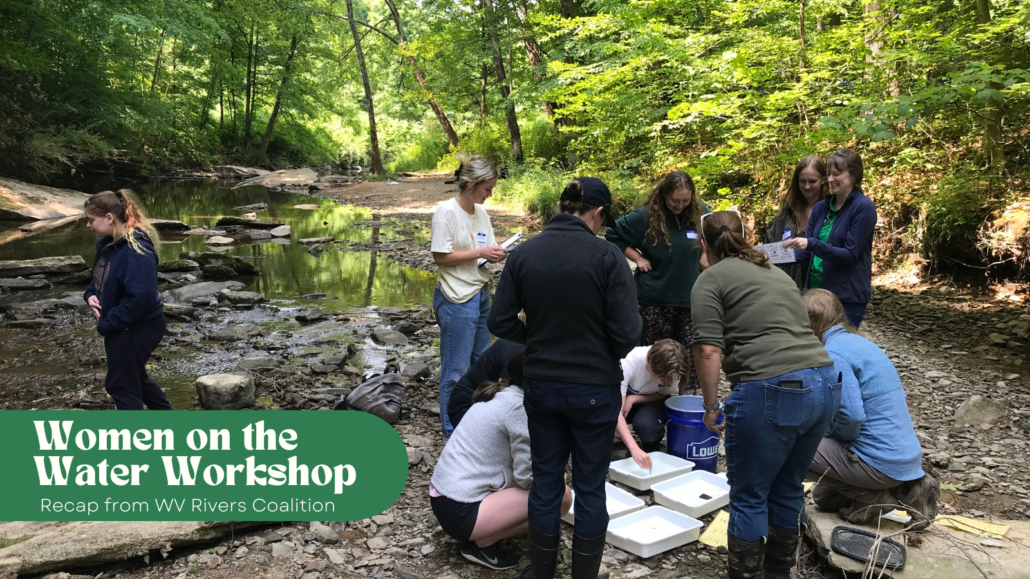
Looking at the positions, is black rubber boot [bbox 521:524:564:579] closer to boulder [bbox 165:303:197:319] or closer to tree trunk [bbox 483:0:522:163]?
boulder [bbox 165:303:197:319]

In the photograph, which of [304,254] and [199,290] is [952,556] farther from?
[304,254]

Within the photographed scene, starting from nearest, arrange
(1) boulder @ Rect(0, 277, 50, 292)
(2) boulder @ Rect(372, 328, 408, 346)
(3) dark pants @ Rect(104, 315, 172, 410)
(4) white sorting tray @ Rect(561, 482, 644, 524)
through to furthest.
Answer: (4) white sorting tray @ Rect(561, 482, 644, 524) < (3) dark pants @ Rect(104, 315, 172, 410) < (2) boulder @ Rect(372, 328, 408, 346) < (1) boulder @ Rect(0, 277, 50, 292)

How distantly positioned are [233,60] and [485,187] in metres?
35.5

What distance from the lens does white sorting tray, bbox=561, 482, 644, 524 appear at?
3.34m

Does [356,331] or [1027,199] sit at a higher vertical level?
[1027,199]

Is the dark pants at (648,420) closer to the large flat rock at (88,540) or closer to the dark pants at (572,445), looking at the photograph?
the dark pants at (572,445)

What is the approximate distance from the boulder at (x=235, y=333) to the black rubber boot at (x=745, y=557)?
19.8 feet

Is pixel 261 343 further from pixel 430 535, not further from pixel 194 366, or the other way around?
pixel 430 535

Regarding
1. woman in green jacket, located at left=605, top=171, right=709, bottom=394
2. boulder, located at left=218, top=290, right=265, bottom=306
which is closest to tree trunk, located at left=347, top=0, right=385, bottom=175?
boulder, located at left=218, top=290, right=265, bottom=306

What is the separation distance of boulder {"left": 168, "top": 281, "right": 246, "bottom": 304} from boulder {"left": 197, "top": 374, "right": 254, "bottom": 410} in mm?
4217

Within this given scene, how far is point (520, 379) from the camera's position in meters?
2.93

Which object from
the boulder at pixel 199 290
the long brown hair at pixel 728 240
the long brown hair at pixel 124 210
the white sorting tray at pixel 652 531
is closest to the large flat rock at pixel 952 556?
the white sorting tray at pixel 652 531

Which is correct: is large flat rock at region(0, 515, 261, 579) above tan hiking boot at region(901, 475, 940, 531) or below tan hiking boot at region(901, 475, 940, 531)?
below

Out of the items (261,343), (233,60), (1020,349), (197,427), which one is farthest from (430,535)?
(233,60)
